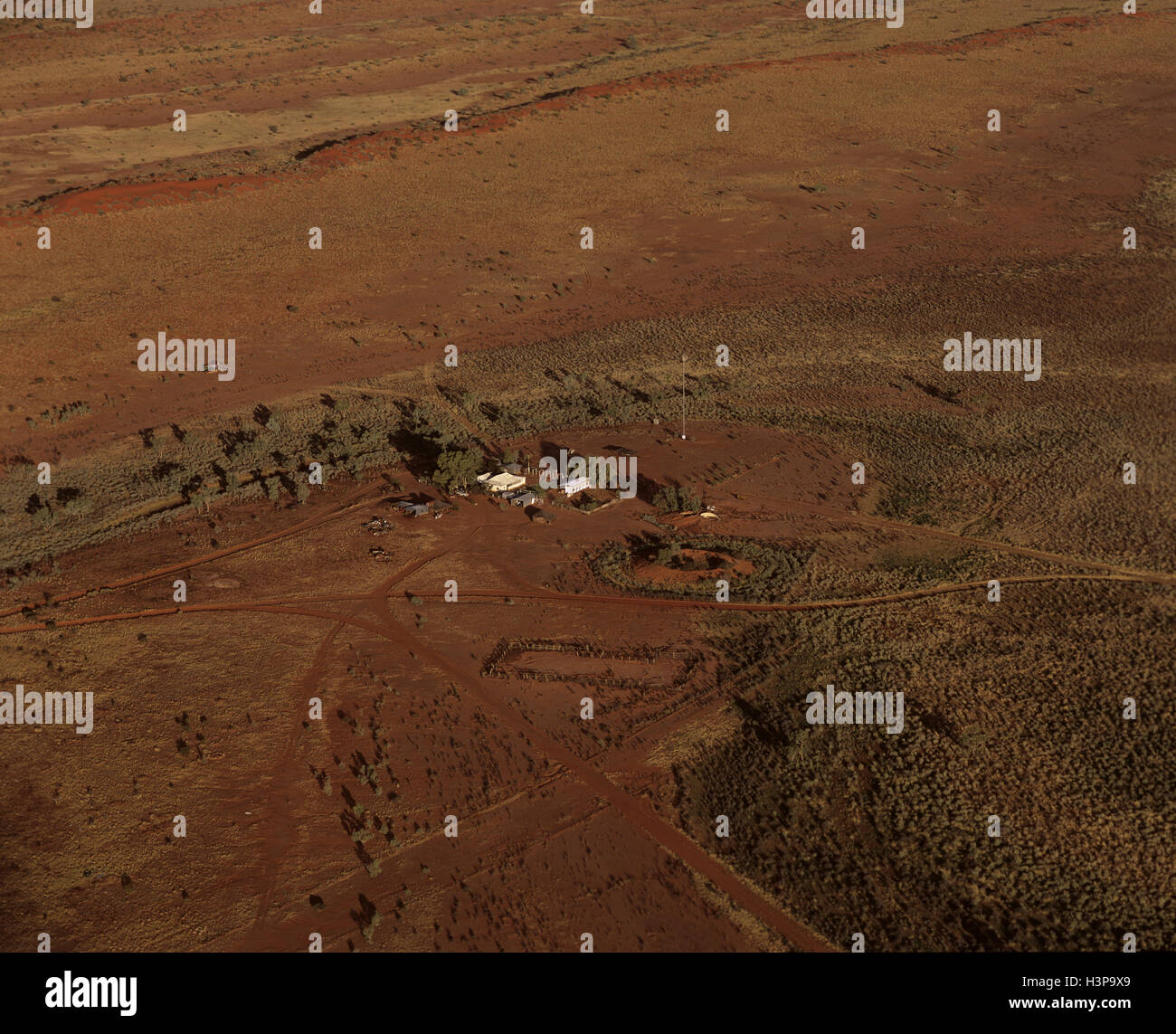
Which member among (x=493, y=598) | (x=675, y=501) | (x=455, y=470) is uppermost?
(x=455, y=470)

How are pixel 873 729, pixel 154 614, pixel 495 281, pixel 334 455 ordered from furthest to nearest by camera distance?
pixel 495 281 → pixel 334 455 → pixel 154 614 → pixel 873 729

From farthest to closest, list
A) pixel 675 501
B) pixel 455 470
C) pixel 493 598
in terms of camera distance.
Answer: pixel 455 470 → pixel 675 501 → pixel 493 598

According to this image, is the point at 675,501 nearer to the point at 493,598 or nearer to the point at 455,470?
the point at 493,598

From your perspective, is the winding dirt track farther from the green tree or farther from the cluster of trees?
the cluster of trees

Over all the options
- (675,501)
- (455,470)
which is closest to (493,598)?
(455,470)

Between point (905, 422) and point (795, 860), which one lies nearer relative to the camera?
point (795, 860)

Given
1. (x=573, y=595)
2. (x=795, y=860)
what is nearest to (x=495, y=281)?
(x=573, y=595)

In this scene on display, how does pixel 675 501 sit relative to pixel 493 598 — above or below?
above

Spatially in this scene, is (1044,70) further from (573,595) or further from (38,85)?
(38,85)

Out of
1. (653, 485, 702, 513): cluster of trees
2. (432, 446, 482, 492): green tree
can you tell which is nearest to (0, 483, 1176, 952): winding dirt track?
(432, 446, 482, 492): green tree

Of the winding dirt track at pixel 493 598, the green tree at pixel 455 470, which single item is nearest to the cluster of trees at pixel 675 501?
the winding dirt track at pixel 493 598

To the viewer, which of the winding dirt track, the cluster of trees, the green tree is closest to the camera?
the winding dirt track
